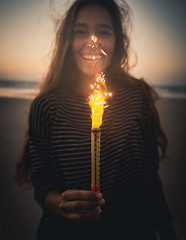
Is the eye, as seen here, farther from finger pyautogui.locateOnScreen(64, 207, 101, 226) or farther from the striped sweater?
finger pyautogui.locateOnScreen(64, 207, 101, 226)

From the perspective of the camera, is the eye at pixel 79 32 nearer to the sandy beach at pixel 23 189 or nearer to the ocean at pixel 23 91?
the sandy beach at pixel 23 189

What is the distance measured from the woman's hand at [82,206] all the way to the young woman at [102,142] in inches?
10.4

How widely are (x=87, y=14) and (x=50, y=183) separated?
130 cm

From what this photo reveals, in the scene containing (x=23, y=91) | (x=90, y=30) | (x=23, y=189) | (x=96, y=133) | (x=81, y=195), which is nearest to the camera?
(x=96, y=133)

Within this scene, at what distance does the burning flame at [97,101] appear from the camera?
0.62 m

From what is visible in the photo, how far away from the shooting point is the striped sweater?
1.19 meters

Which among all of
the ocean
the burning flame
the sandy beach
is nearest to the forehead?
the burning flame

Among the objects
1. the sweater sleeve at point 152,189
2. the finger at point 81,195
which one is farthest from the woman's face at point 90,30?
the finger at point 81,195

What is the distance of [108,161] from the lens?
1.21 metres

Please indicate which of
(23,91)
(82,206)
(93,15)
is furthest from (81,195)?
(23,91)

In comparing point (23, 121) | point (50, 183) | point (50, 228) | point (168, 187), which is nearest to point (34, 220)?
point (50, 228)

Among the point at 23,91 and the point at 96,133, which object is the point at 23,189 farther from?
the point at 23,91

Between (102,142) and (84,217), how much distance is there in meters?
0.57

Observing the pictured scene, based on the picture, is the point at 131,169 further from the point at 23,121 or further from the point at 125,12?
the point at 23,121
